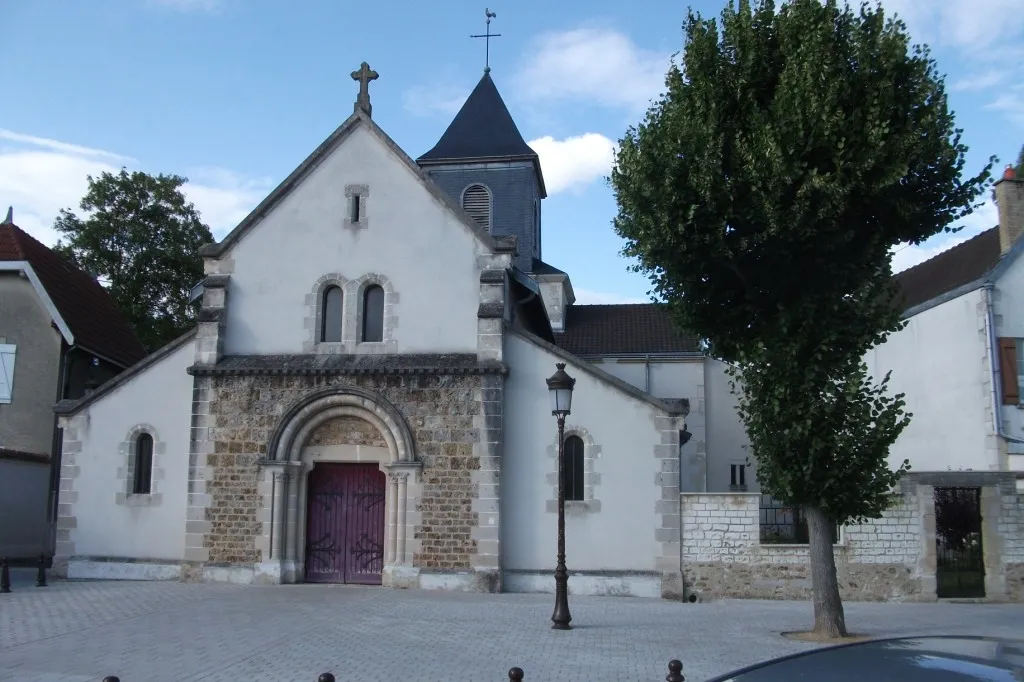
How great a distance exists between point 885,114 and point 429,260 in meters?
8.90

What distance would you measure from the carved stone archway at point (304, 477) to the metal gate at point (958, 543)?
9547 millimetres

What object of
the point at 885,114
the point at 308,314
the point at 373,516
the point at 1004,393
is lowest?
the point at 373,516

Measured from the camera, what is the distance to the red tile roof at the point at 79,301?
23.0 m

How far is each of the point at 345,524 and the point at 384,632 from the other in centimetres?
612

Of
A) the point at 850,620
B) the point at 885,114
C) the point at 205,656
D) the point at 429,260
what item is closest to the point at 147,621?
the point at 205,656

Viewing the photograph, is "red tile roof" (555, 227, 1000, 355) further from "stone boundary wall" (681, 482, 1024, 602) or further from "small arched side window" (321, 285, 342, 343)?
"small arched side window" (321, 285, 342, 343)

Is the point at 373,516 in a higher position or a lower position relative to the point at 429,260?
lower

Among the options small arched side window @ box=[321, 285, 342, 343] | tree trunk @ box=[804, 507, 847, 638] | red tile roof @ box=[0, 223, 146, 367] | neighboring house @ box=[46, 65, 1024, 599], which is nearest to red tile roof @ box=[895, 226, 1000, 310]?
neighboring house @ box=[46, 65, 1024, 599]

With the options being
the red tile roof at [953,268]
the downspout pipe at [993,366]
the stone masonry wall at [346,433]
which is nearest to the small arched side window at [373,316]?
the stone masonry wall at [346,433]

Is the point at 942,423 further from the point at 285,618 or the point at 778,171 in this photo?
the point at 285,618

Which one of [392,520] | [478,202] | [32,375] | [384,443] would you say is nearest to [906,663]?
[392,520]

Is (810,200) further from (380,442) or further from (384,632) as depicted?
(380,442)

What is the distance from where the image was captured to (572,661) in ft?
32.8

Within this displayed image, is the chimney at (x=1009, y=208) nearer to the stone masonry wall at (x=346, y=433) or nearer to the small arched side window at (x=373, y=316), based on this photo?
the small arched side window at (x=373, y=316)
